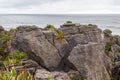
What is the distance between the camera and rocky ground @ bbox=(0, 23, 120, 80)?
34750 millimetres

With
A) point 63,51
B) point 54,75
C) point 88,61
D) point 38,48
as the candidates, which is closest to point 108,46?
point 63,51

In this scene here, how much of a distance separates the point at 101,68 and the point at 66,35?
6.25 meters

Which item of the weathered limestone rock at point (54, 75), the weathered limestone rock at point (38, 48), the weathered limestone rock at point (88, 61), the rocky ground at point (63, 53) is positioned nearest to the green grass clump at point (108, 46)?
the rocky ground at point (63, 53)

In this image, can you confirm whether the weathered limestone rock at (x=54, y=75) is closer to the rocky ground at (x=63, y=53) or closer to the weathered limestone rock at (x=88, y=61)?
the rocky ground at (x=63, y=53)

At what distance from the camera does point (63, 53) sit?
37.8 meters

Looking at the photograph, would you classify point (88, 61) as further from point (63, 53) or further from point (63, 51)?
point (63, 51)

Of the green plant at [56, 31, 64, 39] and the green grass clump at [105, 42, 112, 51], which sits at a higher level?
the green plant at [56, 31, 64, 39]

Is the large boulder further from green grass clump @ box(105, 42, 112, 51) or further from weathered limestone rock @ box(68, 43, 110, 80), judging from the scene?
green grass clump @ box(105, 42, 112, 51)

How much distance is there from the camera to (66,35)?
39.8 metres

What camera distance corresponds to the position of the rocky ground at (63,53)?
114 feet

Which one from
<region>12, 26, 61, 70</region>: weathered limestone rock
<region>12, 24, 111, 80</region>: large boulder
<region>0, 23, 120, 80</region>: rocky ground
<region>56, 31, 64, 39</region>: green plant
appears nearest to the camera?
<region>0, 23, 120, 80</region>: rocky ground

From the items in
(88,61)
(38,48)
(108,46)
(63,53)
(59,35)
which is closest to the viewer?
(88,61)

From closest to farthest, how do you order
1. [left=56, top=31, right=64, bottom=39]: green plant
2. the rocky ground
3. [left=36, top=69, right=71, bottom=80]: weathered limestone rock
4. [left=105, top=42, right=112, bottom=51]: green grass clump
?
[left=36, top=69, right=71, bottom=80]: weathered limestone rock < the rocky ground < [left=56, top=31, right=64, bottom=39]: green plant < [left=105, top=42, right=112, bottom=51]: green grass clump

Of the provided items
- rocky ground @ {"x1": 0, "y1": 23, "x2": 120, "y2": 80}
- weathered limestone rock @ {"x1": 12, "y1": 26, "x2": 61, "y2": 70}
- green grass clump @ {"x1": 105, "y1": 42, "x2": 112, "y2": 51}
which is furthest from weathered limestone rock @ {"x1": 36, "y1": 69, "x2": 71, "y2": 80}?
green grass clump @ {"x1": 105, "y1": 42, "x2": 112, "y2": 51}
